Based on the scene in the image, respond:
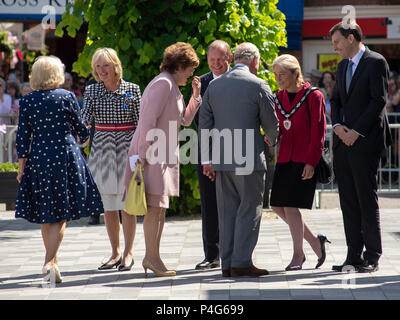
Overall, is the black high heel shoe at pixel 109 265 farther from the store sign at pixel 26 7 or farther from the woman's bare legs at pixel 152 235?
the store sign at pixel 26 7

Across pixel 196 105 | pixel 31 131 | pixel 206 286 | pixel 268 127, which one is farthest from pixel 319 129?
pixel 31 131

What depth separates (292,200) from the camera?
24.6 ft

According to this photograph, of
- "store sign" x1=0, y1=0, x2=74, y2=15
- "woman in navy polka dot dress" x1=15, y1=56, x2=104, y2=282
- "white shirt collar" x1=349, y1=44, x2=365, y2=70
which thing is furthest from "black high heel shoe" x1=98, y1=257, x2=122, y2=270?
"store sign" x1=0, y1=0, x2=74, y2=15

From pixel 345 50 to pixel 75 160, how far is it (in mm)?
2347

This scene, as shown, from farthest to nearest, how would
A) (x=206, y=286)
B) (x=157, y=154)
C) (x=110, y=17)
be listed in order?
(x=110, y=17), (x=157, y=154), (x=206, y=286)

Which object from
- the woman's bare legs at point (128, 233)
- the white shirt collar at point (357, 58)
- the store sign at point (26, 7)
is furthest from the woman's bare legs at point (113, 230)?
the store sign at point (26, 7)

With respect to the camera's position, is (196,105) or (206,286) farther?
(196,105)

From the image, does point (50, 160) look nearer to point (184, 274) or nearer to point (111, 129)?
point (111, 129)

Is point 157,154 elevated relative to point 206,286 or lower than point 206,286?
elevated

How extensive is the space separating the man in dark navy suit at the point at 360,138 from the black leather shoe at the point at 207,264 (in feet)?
3.38

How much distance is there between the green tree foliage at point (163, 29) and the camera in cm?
1104

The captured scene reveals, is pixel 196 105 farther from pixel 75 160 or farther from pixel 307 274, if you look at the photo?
pixel 307 274

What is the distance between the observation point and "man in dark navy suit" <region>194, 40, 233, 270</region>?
7727 mm

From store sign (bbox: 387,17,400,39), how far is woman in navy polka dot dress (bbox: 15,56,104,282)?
569 inches
